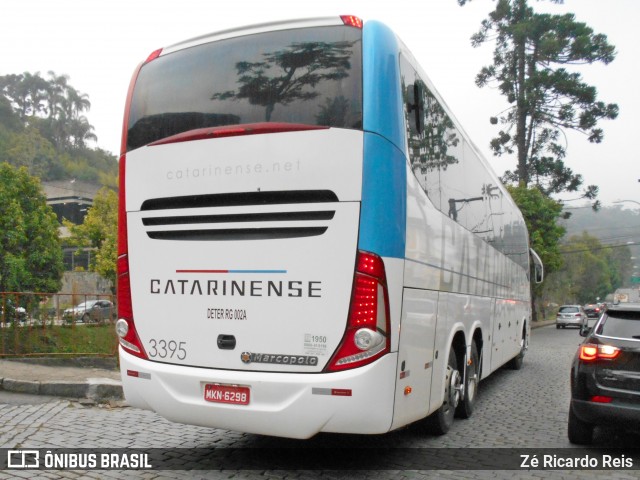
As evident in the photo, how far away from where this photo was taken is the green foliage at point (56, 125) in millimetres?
93875

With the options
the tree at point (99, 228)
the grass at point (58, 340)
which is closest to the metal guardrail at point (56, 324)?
the grass at point (58, 340)

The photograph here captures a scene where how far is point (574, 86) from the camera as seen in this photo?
36.5 metres

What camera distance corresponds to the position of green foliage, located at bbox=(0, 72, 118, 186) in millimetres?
93875

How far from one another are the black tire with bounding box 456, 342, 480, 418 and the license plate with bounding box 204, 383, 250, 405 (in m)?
3.48

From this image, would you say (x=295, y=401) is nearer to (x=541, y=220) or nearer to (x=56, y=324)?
(x=56, y=324)

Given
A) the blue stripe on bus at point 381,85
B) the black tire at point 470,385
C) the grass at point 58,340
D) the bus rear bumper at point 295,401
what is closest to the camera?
the bus rear bumper at point 295,401

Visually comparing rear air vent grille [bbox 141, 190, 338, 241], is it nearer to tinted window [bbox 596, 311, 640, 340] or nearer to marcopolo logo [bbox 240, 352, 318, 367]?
marcopolo logo [bbox 240, 352, 318, 367]

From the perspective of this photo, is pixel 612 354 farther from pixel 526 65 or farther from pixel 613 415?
Answer: pixel 526 65

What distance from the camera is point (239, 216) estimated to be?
508 cm

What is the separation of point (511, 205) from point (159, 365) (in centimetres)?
887

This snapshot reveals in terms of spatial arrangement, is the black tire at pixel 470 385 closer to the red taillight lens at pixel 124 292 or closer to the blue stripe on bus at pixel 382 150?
the blue stripe on bus at pixel 382 150

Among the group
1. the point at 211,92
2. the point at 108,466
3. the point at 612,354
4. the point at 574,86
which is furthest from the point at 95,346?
the point at 574,86

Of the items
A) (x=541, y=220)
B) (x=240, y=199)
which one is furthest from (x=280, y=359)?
(x=541, y=220)

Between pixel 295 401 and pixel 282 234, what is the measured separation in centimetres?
127
